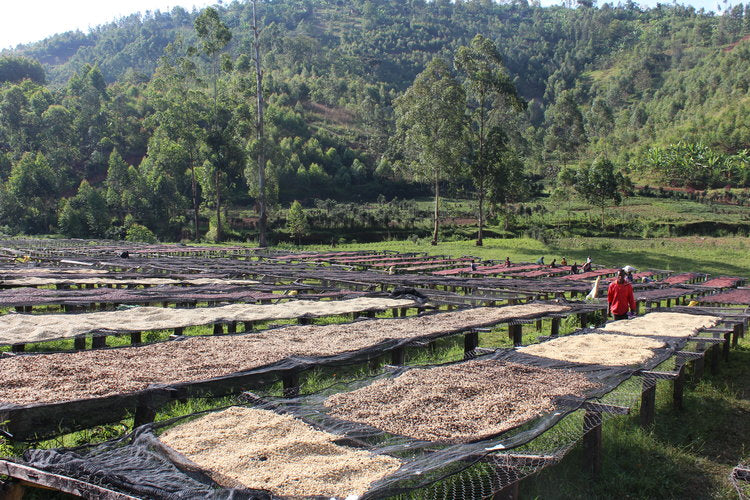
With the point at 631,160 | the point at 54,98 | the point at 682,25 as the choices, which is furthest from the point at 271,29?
the point at 682,25

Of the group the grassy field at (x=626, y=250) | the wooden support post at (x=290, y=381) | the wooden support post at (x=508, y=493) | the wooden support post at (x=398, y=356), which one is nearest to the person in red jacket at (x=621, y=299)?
the wooden support post at (x=398, y=356)

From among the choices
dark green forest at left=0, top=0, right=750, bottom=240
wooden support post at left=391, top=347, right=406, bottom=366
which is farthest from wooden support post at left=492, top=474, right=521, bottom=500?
dark green forest at left=0, top=0, right=750, bottom=240

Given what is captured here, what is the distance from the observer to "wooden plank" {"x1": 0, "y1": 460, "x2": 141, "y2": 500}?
3160mm

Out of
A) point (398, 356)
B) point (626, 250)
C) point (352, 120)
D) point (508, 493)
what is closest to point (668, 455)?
point (508, 493)

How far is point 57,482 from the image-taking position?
3.29 meters

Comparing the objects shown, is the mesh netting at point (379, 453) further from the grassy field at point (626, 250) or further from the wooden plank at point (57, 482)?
the grassy field at point (626, 250)

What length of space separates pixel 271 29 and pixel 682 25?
97.0 m

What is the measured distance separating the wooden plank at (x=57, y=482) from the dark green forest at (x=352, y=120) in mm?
30288

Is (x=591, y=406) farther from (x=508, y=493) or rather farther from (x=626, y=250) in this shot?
(x=626, y=250)

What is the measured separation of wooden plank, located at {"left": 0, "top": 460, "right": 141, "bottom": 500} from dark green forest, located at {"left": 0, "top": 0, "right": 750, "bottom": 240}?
30288 mm

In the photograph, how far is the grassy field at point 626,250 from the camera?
Result: 2562cm

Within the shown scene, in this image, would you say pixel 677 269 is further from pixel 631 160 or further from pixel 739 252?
pixel 631 160

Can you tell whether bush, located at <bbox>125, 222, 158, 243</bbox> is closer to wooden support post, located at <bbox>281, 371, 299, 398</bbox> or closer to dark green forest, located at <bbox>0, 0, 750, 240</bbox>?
dark green forest, located at <bbox>0, 0, 750, 240</bbox>

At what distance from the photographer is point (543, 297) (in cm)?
1312
